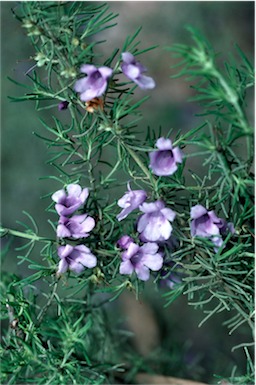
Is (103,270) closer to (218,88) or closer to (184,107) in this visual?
(218,88)

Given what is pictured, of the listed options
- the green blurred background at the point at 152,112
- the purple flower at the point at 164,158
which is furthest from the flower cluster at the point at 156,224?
the green blurred background at the point at 152,112

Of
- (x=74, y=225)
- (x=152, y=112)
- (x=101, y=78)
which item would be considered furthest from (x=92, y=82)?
(x=152, y=112)

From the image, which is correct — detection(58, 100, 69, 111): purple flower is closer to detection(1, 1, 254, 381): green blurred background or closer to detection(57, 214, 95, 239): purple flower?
detection(57, 214, 95, 239): purple flower

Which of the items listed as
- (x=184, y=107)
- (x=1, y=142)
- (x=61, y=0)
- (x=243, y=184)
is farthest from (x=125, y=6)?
(x=243, y=184)

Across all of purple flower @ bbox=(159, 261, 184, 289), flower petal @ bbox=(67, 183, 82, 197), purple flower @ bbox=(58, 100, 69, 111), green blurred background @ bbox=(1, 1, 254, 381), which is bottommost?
green blurred background @ bbox=(1, 1, 254, 381)

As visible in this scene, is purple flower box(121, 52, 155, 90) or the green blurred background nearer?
purple flower box(121, 52, 155, 90)

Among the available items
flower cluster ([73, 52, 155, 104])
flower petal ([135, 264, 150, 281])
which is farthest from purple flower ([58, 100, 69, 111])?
flower petal ([135, 264, 150, 281])

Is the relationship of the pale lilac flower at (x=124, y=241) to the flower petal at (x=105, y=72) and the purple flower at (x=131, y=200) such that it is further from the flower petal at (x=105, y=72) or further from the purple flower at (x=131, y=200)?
the flower petal at (x=105, y=72)
